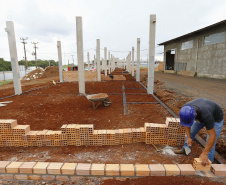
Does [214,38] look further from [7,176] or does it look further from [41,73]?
[41,73]

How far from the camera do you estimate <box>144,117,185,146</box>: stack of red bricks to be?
10.5 ft

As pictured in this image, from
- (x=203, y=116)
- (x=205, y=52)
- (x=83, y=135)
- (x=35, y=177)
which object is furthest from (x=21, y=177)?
(x=205, y=52)

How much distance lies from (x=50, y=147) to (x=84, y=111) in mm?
2457

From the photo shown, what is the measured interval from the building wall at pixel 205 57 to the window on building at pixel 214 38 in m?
0.32

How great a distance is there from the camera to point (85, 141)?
3283mm

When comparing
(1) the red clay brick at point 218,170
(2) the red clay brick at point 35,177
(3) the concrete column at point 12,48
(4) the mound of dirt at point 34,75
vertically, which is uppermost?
(3) the concrete column at point 12,48

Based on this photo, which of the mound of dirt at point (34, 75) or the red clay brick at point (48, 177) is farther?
the mound of dirt at point (34, 75)

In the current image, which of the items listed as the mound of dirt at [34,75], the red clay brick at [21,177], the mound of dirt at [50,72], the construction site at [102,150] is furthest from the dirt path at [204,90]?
the mound of dirt at [50,72]

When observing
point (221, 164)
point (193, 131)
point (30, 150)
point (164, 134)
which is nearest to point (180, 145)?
point (164, 134)

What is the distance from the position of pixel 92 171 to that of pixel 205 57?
19.0m

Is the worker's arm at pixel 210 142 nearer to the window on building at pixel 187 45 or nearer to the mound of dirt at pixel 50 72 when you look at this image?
the window on building at pixel 187 45

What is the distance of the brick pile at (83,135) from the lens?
322cm

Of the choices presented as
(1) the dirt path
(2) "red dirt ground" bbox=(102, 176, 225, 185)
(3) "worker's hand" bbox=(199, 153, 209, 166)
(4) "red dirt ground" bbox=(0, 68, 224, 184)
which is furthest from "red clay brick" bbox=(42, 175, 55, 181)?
(1) the dirt path

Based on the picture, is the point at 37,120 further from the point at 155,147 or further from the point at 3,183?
the point at 155,147
